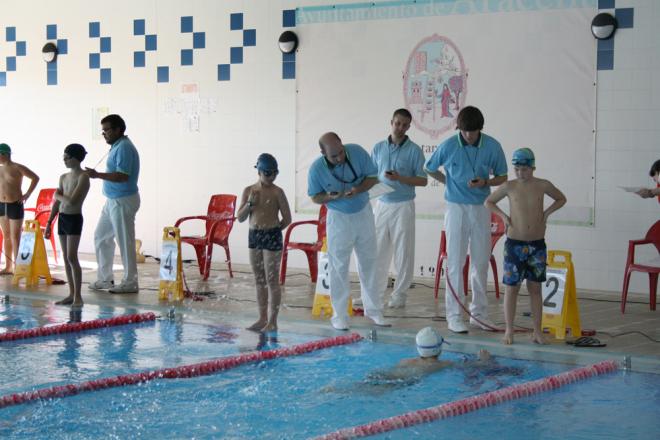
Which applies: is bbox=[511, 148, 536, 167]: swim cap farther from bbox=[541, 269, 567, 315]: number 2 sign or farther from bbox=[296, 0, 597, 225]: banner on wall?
bbox=[296, 0, 597, 225]: banner on wall

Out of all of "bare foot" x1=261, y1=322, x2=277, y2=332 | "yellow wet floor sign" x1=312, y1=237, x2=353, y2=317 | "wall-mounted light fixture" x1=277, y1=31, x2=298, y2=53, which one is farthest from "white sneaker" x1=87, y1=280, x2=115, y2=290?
"wall-mounted light fixture" x1=277, y1=31, x2=298, y2=53

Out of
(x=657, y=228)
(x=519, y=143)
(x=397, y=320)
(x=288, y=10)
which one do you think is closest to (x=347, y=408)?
(x=397, y=320)

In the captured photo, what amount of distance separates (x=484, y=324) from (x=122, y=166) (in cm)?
428

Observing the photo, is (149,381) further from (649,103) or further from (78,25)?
(78,25)

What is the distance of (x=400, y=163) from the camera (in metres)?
9.70

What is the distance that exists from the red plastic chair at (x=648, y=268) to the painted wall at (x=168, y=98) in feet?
3.57

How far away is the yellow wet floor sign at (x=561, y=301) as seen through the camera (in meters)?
8.23

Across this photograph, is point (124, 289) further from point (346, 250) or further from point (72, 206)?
point (346, 250)

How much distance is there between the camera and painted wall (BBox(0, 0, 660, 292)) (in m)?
13.2

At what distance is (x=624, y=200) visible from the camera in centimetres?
1089

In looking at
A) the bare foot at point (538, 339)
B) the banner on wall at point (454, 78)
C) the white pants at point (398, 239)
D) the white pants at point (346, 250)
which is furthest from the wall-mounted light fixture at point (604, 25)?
the bare foot at point (538, 339)

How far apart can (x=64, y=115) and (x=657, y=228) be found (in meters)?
9.11

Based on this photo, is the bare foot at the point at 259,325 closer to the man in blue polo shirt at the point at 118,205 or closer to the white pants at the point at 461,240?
the white pants at the point at 461,240

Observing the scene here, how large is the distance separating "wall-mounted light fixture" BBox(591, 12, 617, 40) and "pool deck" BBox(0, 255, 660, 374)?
2828 mm
